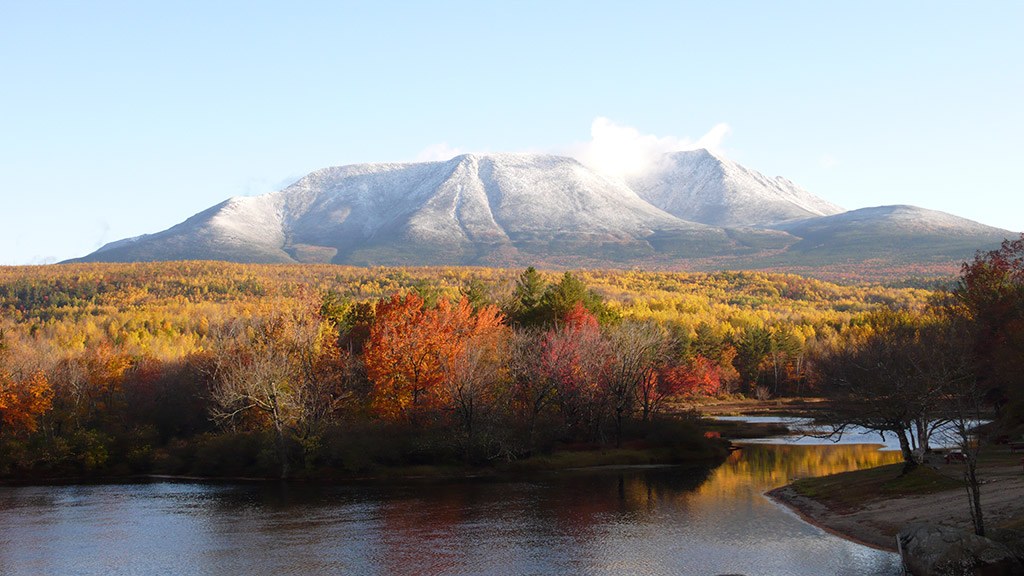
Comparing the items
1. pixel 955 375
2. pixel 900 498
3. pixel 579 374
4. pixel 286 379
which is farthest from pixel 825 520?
pixel 286 379

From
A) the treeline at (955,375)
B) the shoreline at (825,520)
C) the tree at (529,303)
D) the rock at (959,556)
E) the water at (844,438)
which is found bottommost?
the water at (844,438)

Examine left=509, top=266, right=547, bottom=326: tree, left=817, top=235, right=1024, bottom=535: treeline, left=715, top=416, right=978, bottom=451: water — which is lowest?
left=715, top=416, right=978, bottom=451: water

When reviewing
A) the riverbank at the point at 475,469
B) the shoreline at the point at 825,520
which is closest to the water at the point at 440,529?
the shoreline at the point at 825,520

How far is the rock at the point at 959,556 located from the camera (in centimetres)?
3055

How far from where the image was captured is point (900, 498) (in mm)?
44438

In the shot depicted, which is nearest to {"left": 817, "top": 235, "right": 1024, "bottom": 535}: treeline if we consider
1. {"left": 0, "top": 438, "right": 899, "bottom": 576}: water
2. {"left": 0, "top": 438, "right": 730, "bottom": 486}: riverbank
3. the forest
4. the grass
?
the forest

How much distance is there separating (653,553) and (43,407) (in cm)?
6287

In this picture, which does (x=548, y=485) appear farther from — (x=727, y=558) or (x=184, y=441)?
(x=184, y=441)

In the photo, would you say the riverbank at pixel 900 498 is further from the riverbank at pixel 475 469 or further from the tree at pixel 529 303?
the tree at pixel 529 303

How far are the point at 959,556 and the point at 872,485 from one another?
749 inches

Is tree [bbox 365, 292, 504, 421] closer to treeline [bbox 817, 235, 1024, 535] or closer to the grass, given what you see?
the grass

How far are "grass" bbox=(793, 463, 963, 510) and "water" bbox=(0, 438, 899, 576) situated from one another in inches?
124

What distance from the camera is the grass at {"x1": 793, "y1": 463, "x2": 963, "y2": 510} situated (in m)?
45.0

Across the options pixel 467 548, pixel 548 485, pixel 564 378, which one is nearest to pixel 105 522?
pixel 467 548
